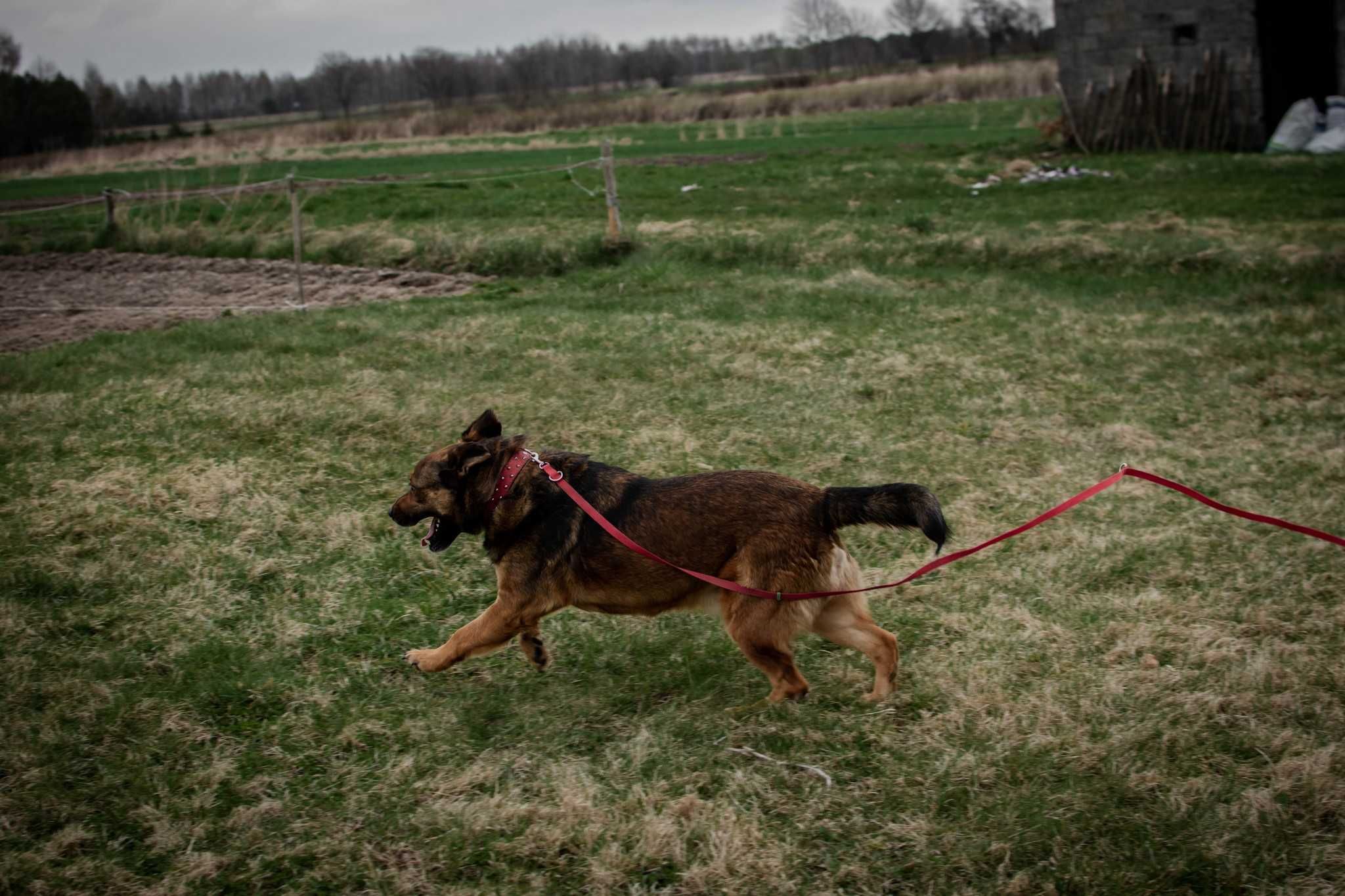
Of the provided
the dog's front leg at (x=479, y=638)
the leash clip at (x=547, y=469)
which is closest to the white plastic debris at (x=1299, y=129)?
the leash clip at (x=547, y=469)

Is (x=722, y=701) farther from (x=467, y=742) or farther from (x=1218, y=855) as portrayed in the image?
(x=1218, y=855)

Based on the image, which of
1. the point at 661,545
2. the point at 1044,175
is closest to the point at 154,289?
the point at 661,545

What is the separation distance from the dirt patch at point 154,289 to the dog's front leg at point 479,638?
914 cm

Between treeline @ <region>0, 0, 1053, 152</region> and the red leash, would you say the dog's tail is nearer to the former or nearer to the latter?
the red leash

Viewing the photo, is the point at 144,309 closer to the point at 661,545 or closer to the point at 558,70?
the point at 661,545

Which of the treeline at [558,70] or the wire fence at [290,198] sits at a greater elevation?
the treeline at [558,70]

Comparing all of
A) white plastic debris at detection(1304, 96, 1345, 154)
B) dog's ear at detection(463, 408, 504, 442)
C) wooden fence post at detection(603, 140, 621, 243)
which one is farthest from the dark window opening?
dog's ear at detection(463, 408, 504, 442)

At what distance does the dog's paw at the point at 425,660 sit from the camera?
5.19m

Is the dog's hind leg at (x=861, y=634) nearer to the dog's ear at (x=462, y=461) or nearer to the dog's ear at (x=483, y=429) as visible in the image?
the dog's ear at (x=462, y=461)

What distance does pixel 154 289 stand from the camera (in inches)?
619

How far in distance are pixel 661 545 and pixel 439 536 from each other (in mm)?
1226

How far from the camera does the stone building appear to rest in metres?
23.1

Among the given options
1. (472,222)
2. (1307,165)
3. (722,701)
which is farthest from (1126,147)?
(722,701)

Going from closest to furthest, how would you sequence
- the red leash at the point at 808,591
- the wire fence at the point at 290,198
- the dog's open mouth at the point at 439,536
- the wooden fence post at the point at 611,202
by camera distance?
the red leash at the point at 808,591, the dog's open mouth at the point at 439,536, the wire fence at the point at 290,198, the wooden fence post at the point at 611,202
